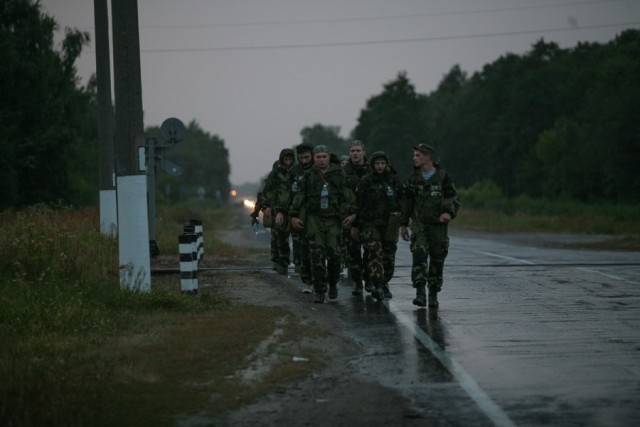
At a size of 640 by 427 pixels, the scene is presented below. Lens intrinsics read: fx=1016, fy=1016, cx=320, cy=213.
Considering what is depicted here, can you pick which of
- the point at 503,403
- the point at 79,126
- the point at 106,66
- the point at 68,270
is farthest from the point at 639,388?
the point at 79,126

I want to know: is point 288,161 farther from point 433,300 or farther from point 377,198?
point 433,300

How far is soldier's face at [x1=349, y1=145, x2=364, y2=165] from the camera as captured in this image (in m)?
14.4

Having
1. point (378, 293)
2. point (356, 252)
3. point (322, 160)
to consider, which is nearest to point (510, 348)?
point (378, 293)

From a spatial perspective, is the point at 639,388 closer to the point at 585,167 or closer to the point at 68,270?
the point at 68,270

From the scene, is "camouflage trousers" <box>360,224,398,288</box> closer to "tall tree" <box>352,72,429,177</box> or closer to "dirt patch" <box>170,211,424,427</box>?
"dirt patch" <box>170,211,424,427</box>

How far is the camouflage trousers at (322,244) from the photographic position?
13594mm

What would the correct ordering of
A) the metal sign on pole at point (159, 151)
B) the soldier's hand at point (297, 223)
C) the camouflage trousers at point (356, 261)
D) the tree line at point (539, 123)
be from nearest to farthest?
the soldier's hand at point (297, 223) → the camouflage trousers at point (356, 261) → the metal sign on pole at point (159, 151) → the tree line at point (539, 123)

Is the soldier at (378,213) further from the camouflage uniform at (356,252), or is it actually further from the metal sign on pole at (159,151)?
the metal sign on pole at (159,151)

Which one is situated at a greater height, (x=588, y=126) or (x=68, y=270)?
(x=588, y=126)

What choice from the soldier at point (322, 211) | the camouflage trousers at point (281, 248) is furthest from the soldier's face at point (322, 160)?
the camouflage trousers at point (281, 248)

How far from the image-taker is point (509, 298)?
1370 cm

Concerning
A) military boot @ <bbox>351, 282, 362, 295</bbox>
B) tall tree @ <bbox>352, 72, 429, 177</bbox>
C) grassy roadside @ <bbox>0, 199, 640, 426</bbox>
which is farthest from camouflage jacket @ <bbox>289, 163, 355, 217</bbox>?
tall tree @ <bbox>352, 72, 429, 177</bbox>

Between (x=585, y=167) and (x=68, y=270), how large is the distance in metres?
61.1

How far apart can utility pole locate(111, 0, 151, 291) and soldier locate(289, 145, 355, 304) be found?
2.08m
